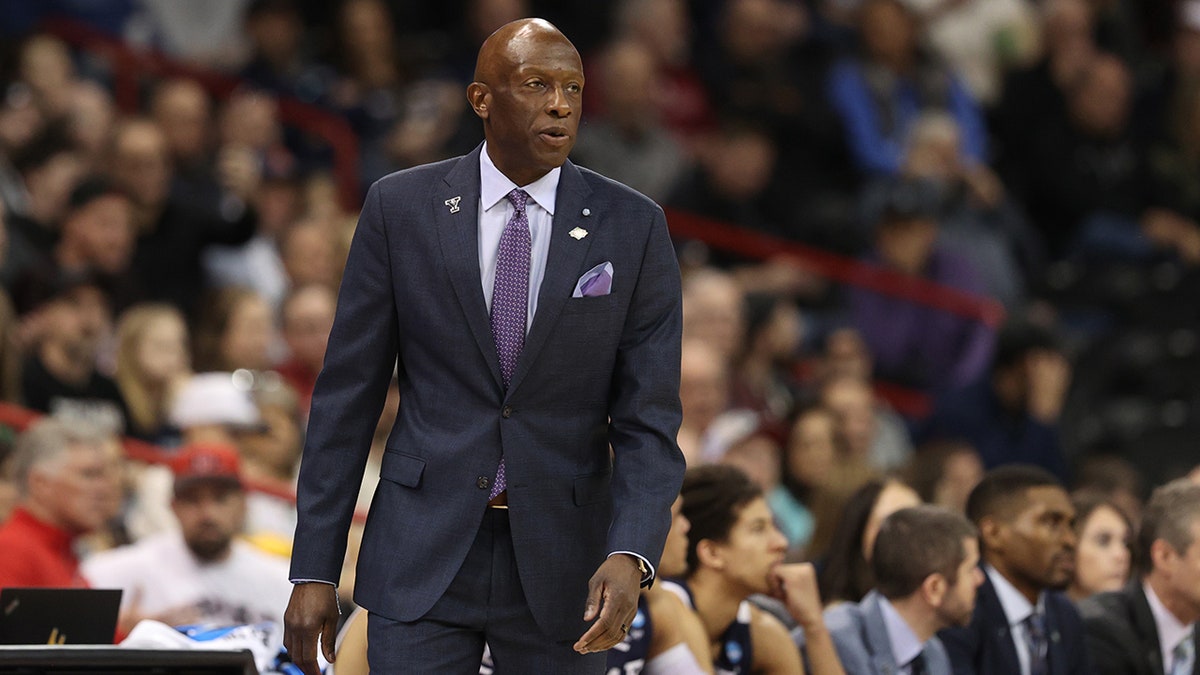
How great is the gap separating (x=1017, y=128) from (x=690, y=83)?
7.14 ft

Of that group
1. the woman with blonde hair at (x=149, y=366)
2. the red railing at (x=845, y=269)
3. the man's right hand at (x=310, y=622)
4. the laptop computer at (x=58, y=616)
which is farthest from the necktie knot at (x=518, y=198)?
the red railing at (x=845, y=269)

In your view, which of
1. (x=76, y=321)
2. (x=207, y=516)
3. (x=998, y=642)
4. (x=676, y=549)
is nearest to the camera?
(x=676, y=549)

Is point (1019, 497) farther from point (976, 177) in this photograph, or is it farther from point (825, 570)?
point (976, 177)

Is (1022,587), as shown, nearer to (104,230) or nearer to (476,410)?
(476,410)

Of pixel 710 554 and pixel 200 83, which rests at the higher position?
pixel 200 83

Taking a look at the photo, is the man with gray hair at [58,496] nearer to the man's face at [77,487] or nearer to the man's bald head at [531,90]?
the man's face at [77,487]

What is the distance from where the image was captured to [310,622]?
3.38 metres

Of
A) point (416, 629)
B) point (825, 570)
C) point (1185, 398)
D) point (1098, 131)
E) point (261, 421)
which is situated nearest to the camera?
point (416, 629)

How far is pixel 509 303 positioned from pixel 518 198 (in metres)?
0.20

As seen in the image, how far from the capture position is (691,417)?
882 cm

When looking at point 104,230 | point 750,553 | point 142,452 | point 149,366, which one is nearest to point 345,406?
point 750,553

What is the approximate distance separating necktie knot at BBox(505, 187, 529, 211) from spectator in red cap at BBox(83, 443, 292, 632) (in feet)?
10.7

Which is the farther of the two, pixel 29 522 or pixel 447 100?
pixel 447 100

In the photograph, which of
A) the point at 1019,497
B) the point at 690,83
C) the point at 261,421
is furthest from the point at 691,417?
the point at 690,83
